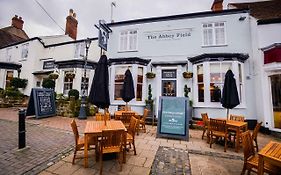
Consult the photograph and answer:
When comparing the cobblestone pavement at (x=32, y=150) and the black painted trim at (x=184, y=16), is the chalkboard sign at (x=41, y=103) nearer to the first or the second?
the cobblestone pavement at (x=32, y=150)

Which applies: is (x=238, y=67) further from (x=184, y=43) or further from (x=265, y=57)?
(x=184, y=43)

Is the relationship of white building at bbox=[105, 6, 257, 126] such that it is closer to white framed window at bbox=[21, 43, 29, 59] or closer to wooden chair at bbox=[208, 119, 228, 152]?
wooden chair at bbox=[208, 119, 228, 152]

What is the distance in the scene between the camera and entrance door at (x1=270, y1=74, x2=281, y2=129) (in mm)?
7109

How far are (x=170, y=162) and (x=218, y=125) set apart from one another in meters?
2.56

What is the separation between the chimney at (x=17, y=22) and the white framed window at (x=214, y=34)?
26.2 m

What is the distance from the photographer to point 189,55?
9797 mm

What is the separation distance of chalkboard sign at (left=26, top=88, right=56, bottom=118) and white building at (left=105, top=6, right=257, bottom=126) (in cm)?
398

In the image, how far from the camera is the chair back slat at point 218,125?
5.05 m

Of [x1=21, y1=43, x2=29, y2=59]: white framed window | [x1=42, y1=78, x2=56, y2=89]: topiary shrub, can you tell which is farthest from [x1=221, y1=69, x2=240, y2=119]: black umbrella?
[x1=21, y1=43, x2=29, y2=59]: white framed window

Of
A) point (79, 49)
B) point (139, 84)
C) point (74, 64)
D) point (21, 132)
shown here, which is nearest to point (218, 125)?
point (139, 84)

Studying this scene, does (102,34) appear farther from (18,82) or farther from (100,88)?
(18,82)

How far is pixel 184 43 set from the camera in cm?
1000

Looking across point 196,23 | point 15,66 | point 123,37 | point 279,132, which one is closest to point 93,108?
point 123,37

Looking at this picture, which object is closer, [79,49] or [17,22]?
[79,49]
